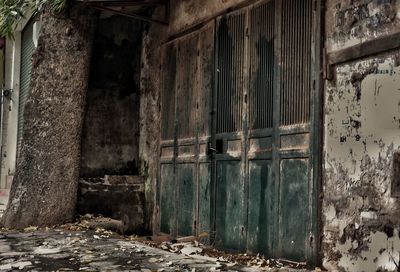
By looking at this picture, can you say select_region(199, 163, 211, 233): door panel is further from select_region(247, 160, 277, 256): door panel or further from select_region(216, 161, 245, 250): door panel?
select_region(247, 160, 277, 256): door panel

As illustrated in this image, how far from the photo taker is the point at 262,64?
6.39 m

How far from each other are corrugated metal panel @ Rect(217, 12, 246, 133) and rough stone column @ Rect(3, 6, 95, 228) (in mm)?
2469

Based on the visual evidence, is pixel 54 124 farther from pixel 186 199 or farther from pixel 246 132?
pixel 246 132

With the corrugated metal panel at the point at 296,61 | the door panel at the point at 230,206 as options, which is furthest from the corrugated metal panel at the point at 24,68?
the corrugated metal panel at the point at 296,61

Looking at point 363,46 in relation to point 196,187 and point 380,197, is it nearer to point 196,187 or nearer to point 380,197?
point 380,197

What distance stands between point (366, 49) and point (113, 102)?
5.22m

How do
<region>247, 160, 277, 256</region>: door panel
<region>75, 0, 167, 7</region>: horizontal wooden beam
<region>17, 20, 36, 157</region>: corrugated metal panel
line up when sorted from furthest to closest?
<region>17, 20, 36, 157</region>: corrugated metal panel → <region>75, 0, 167, 7</region>: horizontal wooden beam → <region>247, 160, 277, 256</region>: door panel

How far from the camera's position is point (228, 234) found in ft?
22.3

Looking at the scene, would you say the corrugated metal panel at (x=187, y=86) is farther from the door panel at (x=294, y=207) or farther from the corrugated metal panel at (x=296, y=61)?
the door panel at (x=294, y=207)

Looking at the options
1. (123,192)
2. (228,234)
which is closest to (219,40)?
(228,234)

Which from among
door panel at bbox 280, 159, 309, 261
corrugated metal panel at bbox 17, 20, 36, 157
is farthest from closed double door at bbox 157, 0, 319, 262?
corrugated metal panel at bbox 17, 20, 36, 157

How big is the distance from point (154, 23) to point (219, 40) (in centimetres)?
208

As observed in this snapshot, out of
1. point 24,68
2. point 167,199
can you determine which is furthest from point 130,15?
point 24,68

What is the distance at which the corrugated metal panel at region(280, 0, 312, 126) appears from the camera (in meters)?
5.68
